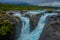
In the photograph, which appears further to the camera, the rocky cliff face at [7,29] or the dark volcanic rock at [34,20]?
the dark volcanic rock at [34,20]

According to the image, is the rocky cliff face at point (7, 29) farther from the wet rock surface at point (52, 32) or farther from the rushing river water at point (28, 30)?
the wet rock surface at point (52, 32)

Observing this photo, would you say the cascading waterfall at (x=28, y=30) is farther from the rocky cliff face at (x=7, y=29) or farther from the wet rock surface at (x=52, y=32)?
the wet rock surface at (x=52, y=32)

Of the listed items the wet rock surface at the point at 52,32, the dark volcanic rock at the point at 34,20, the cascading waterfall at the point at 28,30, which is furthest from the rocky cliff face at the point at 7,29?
the dark volcanic rock at the point at 34,20

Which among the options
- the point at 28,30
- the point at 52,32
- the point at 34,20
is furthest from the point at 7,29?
the point at 34,20

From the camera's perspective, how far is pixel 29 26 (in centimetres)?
1606

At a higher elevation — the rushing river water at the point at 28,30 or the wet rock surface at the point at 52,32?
the wet rock surface at the point at 52,32

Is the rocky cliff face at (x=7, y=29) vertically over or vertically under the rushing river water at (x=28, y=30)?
over

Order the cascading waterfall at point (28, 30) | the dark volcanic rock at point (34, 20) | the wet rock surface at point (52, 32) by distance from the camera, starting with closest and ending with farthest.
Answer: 1. the wet rock surface at point (52, 32)
2. the cascading waterfall at point (28, 30)
3. the dark volcanic rock at point (34, 20)

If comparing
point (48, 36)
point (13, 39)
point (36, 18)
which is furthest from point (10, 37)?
point (36, 18)

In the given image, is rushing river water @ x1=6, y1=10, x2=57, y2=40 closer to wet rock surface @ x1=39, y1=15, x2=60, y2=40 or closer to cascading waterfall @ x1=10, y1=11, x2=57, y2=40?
cascading waterfall @ x1=10, y1=11, x2=57, y2=40

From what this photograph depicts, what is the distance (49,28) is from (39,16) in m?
5.66

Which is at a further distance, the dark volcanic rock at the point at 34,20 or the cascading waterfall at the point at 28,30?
the dark volcanic rock at the point at 34,20

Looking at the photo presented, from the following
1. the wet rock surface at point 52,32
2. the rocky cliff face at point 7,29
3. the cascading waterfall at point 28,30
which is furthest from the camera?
the cascading waterfall at point 28,30

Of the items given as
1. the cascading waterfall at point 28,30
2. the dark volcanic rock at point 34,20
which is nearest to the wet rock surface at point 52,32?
the cascading waterfall at point 28,30
